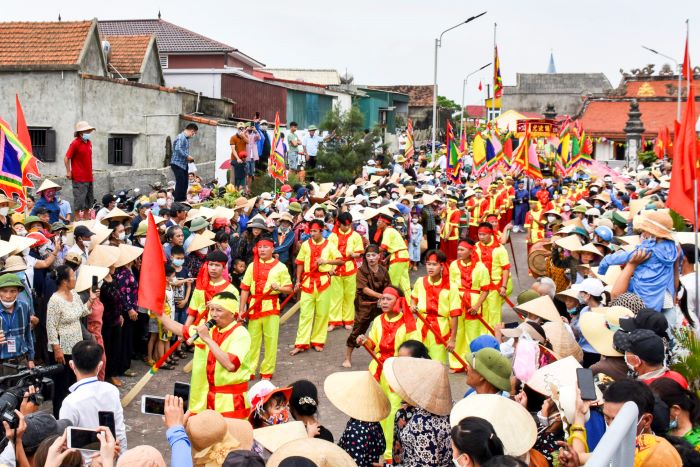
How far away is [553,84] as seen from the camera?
8169 centimetres

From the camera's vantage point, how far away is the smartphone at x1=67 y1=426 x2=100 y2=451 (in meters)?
4.69

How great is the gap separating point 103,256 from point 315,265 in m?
3.38

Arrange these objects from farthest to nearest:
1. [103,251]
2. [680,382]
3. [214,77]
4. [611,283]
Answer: [214,77] < [103,251] < [611,283] < [680,382]

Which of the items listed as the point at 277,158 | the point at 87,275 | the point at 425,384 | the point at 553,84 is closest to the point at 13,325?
the point at 87,275

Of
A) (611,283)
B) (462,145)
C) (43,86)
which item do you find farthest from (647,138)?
(611,283)

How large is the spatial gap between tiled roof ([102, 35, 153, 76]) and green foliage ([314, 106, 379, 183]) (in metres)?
5.48

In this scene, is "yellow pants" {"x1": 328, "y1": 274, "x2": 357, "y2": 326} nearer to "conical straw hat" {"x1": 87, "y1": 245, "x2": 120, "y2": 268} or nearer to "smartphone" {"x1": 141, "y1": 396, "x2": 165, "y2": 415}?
"conical straw hat" {"x1": 87, "y1": 245, "x2": 120, "y2": 268}

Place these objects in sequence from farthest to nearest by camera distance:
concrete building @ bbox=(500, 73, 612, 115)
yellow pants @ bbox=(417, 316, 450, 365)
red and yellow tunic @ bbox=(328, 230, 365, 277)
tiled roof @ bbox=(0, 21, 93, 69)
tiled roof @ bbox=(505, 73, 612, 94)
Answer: tiled roof @ bbox=(505, 73, 612, 94) < concrete building @ bbox=(500, 73, 612, 115) < tiled roof @ bbox=(0, 21, 93, 69) < red and yellow tunic @ bbox=(328, 230, 365, 277) < yellow pants @ bbox=(417, 316, 450, 365)

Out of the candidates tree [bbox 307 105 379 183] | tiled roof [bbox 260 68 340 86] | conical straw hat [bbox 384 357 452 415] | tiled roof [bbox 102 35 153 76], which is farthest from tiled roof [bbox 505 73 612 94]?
conical straw hat [bbox 384 357 452 415]

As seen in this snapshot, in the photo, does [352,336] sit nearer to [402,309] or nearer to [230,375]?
[402,309]

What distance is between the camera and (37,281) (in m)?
9.84

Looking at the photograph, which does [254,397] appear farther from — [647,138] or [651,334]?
[647,138]

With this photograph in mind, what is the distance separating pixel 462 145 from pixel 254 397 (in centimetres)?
2328

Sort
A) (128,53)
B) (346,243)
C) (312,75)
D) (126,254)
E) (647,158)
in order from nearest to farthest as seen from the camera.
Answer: (126,254)
(346,243)
(128,53)
(647,158)
(312,75)
